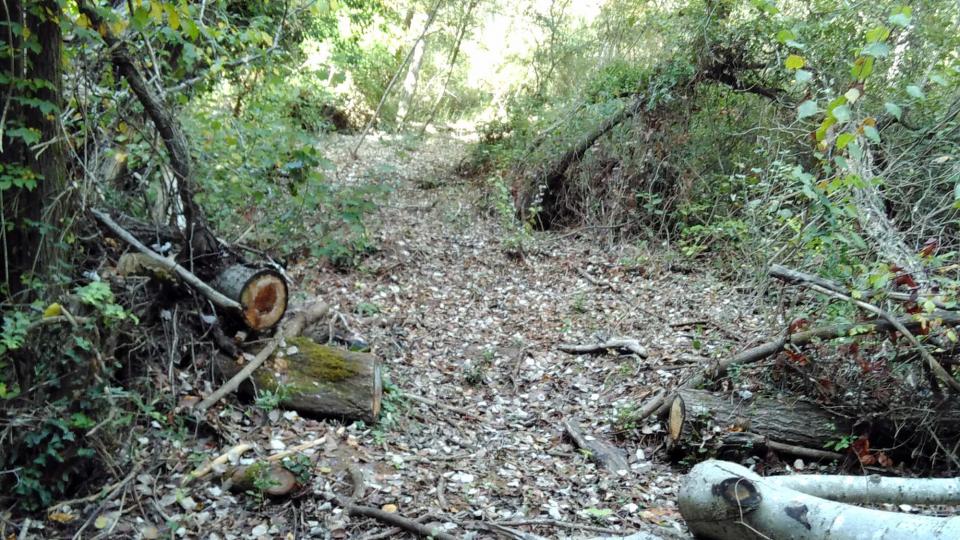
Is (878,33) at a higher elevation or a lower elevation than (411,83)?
lower

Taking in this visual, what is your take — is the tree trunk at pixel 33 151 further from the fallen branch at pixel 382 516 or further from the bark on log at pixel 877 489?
the bark on log at pixel 877 489

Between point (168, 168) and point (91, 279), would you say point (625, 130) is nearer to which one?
point (168, 168)

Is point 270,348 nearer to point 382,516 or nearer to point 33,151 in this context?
point 382,516

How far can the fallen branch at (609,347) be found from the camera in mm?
5805

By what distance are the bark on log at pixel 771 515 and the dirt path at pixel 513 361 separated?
14.6 inches

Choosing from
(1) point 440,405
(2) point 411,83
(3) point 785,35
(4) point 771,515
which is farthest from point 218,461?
(2) point 411,83

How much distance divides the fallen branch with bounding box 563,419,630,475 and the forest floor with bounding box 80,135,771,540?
0.22 feet

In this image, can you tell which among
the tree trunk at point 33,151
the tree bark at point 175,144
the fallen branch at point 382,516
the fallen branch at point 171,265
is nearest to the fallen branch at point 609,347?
the fallen branch at point 382,516

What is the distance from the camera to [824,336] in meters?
4.30

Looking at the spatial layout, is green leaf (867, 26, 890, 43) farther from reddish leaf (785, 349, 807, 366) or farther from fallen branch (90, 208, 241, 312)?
fallen branch (90, 208, 241, 312)

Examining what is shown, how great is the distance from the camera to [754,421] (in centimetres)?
427

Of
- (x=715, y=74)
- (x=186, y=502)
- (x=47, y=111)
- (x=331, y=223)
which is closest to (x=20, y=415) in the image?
(x=186, y=502)

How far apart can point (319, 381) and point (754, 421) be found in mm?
3011

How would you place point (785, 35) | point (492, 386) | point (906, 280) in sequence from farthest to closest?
point (492, 386), point (906, 280), point (785, 35)
